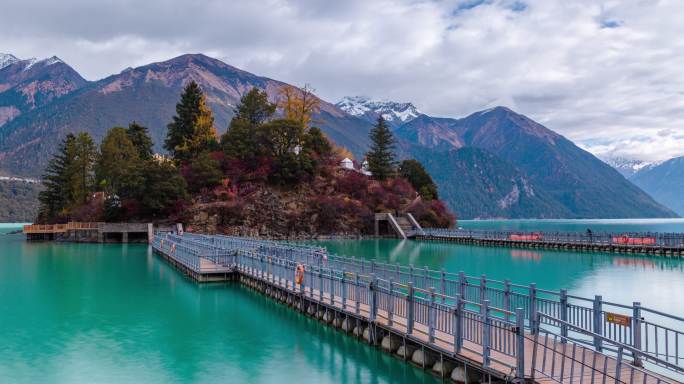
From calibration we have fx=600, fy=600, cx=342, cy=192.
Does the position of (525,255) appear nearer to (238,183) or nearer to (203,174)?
(238,183)

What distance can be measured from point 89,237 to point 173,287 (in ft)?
179

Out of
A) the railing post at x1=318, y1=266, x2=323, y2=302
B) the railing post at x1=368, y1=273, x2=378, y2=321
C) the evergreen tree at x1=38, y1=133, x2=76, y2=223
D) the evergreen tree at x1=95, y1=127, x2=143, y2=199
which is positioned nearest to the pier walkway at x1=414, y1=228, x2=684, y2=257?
the evergreen tree at x1=95, y1=127, x2=143, y2=199

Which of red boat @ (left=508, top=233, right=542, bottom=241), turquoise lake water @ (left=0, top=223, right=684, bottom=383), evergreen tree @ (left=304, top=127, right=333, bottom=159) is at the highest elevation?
evergreen tree @ (left=304, top=127, right=333, bottom=159)

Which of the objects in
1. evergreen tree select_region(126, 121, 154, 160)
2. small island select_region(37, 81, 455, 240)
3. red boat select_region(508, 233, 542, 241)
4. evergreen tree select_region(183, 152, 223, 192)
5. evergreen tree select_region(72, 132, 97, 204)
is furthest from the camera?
evergreen tree select_region(126, 121, 154, 160)

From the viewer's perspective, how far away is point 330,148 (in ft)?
370

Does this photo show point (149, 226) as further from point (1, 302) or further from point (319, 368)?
point (319, 368)

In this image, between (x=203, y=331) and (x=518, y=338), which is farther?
(x=203, y=331)

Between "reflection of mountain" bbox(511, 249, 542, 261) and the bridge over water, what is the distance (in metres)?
29.3

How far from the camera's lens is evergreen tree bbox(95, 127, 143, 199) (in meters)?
87.9

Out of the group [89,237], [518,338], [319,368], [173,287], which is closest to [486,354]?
[518,338]

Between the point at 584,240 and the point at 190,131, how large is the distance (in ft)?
234

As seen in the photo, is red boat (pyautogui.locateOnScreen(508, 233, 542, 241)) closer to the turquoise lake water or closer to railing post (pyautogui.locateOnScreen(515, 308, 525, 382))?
the turquoise lake water

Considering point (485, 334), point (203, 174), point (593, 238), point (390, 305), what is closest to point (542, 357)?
point (485, 334)

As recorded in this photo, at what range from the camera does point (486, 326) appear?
575 inches
